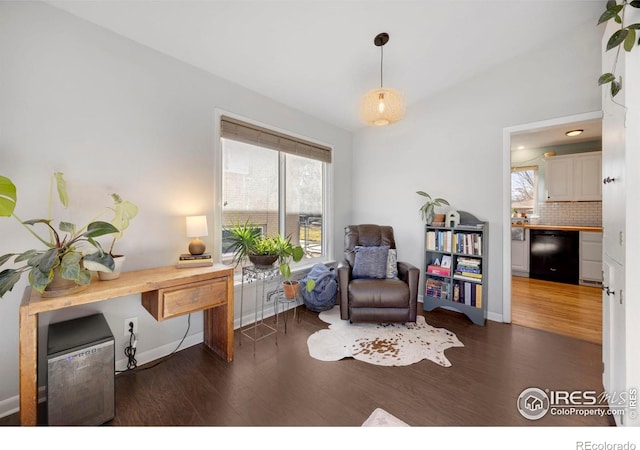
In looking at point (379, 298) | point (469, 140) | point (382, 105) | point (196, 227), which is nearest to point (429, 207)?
point (469, 140)

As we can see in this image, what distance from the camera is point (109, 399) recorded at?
1497 mm

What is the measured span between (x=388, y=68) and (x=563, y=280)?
431cm

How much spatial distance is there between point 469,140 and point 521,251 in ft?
9.07

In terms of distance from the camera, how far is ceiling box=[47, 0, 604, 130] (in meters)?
1.92

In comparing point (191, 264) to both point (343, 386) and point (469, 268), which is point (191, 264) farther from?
point (469, 268)

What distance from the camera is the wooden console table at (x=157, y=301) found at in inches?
50.7

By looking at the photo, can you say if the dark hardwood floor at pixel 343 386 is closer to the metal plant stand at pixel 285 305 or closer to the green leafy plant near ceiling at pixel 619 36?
the metal plant stand at pixel 285 305

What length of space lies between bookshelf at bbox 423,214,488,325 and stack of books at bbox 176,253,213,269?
248 centimetres

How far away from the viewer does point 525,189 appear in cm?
500

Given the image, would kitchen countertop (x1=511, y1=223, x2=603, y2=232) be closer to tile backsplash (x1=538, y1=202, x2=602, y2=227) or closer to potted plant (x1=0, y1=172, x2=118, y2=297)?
tile backsplash (x1=538, y1=202, x2=602, y2=227)

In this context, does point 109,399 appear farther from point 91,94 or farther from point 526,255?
point 526,255

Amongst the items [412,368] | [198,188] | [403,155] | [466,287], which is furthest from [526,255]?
[198,188]

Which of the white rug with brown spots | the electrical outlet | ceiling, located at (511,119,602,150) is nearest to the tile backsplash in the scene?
ceiling, located at (511,119,602,150)

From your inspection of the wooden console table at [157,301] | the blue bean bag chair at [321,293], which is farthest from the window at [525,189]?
the wooden console table at [157,301]
